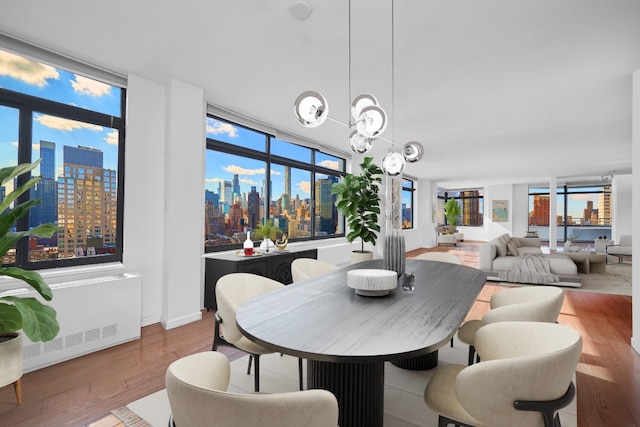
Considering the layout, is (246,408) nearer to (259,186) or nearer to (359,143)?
(359,143)

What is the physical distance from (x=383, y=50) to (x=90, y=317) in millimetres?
3486

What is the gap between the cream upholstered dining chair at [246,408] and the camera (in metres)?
0.81

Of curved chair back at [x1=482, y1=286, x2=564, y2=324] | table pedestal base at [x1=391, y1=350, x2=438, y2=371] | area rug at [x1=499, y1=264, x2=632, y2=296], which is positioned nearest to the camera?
curved chair back at [x1=482, y1=286, x2=564, y2=324]

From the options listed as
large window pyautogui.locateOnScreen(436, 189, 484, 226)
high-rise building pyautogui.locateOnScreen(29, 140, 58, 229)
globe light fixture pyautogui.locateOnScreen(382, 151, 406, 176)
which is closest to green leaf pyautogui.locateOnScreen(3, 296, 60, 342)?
high-rise building pyautogui.locateOnScreen(29, 140, 58, 229)

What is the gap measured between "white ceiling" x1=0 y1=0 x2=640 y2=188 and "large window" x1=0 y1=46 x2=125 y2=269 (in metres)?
0.35

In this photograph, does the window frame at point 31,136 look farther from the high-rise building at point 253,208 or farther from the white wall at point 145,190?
the high-rise building at point 253,208

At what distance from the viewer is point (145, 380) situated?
240 centimetres

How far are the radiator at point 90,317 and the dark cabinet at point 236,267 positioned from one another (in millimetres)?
980

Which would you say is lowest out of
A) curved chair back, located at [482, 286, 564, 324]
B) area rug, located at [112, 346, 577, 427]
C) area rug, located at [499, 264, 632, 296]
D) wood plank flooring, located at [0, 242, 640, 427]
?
wood plank flooring, located at [0, 242, 640, 427]

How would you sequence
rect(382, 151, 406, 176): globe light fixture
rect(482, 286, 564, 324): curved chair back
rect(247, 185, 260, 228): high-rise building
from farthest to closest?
rect(247, 185, 260, 228): high-rise building < rect(382, 151, 406, 176): globe light fixture < rect(482, 286, 564, 324): curved chair back

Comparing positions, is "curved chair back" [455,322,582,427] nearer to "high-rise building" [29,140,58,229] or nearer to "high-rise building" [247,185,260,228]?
"high-rise building" [29,140,58,229]

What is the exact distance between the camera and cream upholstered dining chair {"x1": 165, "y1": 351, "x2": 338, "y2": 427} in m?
0.81

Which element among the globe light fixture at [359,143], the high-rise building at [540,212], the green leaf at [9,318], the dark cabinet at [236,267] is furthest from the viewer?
the high-rise building at [540,212]

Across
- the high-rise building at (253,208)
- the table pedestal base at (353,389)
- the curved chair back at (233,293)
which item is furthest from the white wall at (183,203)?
the table pedestal base at (353,389)
